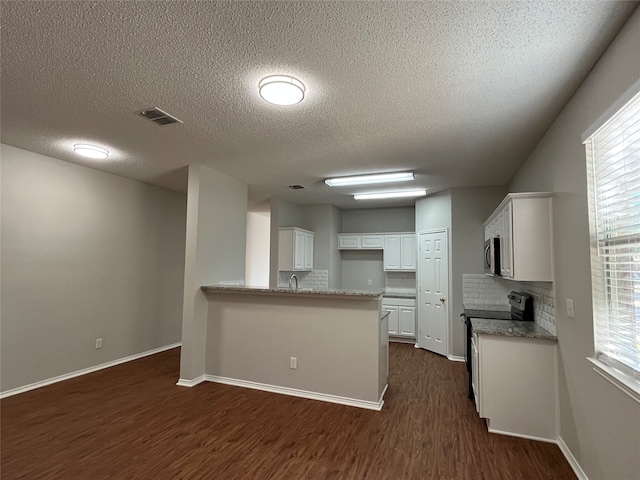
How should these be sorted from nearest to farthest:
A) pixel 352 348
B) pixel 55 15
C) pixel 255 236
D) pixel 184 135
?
pixel 55 15 < pixel 184 135 < pixel 352 348 < pixel 255 236

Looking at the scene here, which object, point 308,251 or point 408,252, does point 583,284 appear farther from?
point 308,251

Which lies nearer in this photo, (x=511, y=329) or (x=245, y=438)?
(x=245, y=438)

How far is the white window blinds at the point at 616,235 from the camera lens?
1707mm

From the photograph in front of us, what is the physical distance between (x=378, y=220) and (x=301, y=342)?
12.9ft

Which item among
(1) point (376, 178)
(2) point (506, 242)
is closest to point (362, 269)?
(1) point (376, 178)

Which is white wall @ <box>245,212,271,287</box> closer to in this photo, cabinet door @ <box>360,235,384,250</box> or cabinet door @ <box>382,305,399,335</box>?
cabinet door @ <box>360,235,384,250</box>

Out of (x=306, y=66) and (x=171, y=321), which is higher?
(x=306, y=66)

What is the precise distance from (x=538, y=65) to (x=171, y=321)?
5896 mm

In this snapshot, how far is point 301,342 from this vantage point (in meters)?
3.74

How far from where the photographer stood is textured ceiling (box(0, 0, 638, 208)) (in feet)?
5.34

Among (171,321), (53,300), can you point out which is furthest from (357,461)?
(171,321)

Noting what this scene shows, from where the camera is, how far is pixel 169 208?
5.60 m

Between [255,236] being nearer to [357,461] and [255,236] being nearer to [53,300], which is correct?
[53,300]

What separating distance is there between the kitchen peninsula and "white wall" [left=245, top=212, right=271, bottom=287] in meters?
5.21
